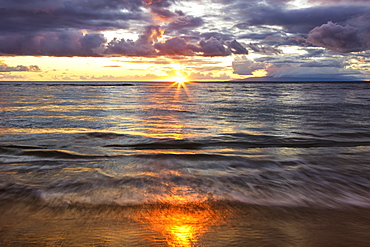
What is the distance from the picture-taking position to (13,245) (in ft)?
10.1

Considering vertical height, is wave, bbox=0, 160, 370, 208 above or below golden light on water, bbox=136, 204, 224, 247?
below

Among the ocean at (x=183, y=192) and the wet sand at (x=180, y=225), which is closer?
the wet sand at (x=180, y=225)

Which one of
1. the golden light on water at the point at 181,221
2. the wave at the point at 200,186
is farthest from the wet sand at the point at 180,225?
the wave at the point at 200,186

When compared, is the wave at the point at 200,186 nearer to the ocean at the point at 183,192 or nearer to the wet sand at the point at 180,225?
the ocean at the point at 183,192

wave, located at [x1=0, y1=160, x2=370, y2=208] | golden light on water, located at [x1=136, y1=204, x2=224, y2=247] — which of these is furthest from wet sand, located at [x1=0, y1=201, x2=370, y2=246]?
wave, located at [x1=0, y1=160, x2=370, y2=208]

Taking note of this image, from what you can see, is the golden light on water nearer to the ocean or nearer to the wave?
the ocean

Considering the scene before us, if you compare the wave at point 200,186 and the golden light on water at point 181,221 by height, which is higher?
the golden light on water at point 181,221

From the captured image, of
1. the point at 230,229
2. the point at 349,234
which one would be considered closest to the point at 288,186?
the point at 349,234

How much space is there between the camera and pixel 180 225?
141 inches

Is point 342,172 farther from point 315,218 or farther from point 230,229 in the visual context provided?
point 230,229

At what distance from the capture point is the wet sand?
3205mm

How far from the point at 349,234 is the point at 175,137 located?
7.30m

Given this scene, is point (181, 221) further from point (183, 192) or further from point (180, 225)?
point (183, 192)

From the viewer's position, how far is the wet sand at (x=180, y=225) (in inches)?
126
